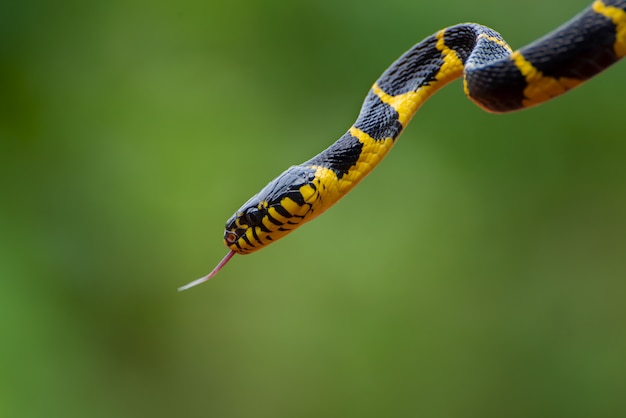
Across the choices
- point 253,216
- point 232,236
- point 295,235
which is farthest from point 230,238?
point 295,235

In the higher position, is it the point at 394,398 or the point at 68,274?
the point at 68,274

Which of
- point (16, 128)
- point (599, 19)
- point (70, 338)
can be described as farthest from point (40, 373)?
point (599, 19)

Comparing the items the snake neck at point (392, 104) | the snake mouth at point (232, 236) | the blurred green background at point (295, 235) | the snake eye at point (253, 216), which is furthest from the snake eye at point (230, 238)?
the blurred green background at point (295, 235)

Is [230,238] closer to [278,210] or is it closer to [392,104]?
[278,210]

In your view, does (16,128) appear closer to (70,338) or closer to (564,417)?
(70,338)

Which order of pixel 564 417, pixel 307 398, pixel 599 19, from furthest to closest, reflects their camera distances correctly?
pixel 307 398, pixel 564 417, pixel 599 19

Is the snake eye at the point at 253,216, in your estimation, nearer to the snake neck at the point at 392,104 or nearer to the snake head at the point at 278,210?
the snake head at the point at 278,210

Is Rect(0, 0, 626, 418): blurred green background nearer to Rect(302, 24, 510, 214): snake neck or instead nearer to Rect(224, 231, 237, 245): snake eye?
Rect(224, 231, 237, 245): snake eye
